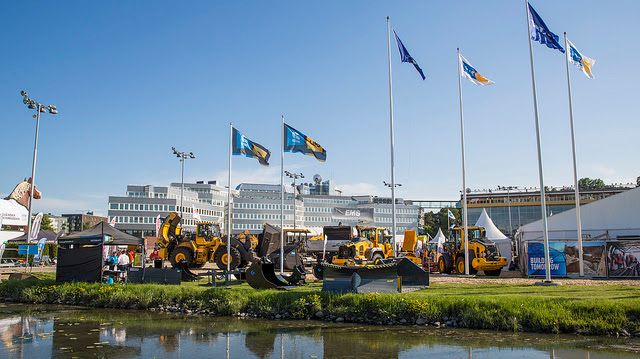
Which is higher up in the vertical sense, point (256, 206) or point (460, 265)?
point (256, 206)

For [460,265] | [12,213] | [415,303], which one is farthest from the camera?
[12,213]

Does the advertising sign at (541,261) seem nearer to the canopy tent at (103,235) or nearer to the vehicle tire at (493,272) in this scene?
the vehicle tire at (493,272)

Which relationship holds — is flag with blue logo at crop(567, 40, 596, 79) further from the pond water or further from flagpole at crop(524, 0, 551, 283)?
the pond water

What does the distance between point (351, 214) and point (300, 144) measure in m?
96.0

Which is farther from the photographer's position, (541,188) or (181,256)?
(181,256)

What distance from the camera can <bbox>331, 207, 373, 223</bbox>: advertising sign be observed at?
11909 cm

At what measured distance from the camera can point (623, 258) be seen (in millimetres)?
23828

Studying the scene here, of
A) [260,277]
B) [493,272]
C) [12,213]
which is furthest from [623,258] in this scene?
[12,213]

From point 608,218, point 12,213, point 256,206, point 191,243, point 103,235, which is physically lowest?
point 191,243

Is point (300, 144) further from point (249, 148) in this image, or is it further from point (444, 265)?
point (444, 265)

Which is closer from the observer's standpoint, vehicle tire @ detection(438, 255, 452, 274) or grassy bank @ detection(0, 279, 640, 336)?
grassy bank @ detection(0, 279, 640, 336)

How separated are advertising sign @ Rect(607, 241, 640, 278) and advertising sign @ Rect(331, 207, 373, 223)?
93.9m

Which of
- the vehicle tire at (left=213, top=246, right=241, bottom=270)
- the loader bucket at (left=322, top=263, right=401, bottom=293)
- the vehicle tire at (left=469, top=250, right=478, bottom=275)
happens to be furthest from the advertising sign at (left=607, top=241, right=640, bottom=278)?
the vehicle tire at (left=213, top=246, right=241, bottom=270)

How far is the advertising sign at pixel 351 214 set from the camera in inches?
4689
